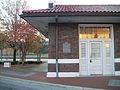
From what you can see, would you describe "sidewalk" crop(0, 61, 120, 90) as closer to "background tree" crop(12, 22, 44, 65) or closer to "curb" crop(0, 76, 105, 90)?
"curb" crop(0, 76, 105, 90)

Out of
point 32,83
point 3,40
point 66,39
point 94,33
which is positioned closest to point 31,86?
point 32,83

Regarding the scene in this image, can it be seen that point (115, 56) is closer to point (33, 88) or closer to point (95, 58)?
point (95, 58)

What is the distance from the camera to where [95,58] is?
16438 millimetres

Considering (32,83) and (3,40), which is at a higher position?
(3,40)

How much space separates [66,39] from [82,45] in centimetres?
116

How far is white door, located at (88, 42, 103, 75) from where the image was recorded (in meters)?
16.4

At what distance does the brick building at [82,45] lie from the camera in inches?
626

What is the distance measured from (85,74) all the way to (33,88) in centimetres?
504

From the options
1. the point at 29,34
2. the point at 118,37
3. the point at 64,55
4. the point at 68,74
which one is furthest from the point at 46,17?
the point at 29,34

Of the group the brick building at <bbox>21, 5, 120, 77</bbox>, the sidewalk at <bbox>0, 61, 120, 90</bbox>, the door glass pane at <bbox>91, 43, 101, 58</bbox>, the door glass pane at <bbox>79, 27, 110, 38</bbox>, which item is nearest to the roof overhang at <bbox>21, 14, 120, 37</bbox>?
the brick building at <bbox>21, 5, 120, 77</bbox>

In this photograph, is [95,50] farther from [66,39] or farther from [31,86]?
[31,86]

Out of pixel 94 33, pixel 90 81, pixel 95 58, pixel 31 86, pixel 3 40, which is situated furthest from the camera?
pixel 3 40

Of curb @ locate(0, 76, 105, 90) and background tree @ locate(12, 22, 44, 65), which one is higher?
background tree @ locate(12, 22, 44, 65)

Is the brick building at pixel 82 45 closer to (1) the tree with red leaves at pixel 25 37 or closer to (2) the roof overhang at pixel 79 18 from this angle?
(2) the roof overhang at pixel 79 18
